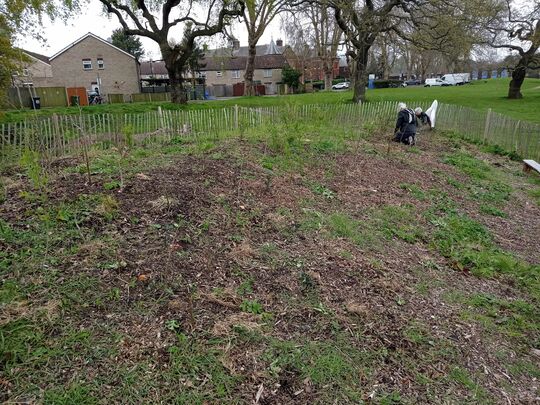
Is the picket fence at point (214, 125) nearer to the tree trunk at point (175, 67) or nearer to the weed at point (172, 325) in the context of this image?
the weed at point (172, 325)

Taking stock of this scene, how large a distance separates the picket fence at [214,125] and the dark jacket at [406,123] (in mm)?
1565

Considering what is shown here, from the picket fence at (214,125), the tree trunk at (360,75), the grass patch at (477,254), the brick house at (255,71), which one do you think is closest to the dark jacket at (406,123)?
the picket fence at (214,125)

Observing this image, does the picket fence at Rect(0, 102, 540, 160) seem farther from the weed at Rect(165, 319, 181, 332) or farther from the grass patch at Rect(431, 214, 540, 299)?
the grass patch at Rect(431, 214, 540, 299)

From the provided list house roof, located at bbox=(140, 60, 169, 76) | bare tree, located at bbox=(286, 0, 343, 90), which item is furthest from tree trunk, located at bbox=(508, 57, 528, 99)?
house roof, located at bbox=(140, 60, 169, 76)

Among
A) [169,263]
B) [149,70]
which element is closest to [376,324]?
[169,263]

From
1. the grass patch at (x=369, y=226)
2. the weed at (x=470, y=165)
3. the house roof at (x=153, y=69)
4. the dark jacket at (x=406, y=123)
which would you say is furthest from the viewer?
the house roof at (x=153, y=69)

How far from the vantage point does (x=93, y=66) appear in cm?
4022

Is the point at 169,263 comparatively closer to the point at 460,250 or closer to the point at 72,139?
the point at 460,250

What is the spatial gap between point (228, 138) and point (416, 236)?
17.9 feet

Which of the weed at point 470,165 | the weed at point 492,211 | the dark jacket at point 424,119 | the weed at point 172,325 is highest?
the dark jacket at point 424,119

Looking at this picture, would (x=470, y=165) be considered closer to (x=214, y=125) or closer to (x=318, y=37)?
(x=214, y=125)

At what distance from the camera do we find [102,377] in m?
2.24

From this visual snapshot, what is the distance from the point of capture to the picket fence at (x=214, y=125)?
7.32 m

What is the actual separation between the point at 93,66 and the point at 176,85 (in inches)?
901
